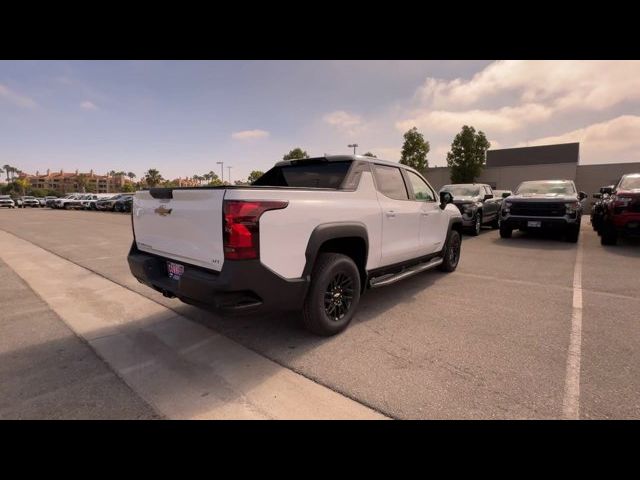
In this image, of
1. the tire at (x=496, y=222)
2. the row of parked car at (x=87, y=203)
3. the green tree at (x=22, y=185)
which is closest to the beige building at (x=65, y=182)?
the green tree at (x=22, y=185)

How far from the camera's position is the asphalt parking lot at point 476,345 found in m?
2.23

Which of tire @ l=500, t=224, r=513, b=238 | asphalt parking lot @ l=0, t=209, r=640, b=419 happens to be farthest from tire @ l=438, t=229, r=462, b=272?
tire @ l=500, t=224, r=513, b=238

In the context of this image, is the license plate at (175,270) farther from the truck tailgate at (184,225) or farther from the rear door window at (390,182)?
the rear door window at (390,182)

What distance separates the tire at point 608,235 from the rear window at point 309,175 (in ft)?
28.9

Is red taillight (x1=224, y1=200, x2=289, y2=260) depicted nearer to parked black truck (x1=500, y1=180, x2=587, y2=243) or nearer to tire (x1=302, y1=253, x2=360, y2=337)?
tire (x1=302, y1=253, x2=360, y2=337)

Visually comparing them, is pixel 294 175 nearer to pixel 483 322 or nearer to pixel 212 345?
pixel 212 345

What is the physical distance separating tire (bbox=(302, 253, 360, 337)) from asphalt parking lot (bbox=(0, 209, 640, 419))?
0.56 feet

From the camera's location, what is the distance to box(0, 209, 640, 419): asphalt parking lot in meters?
2.23
